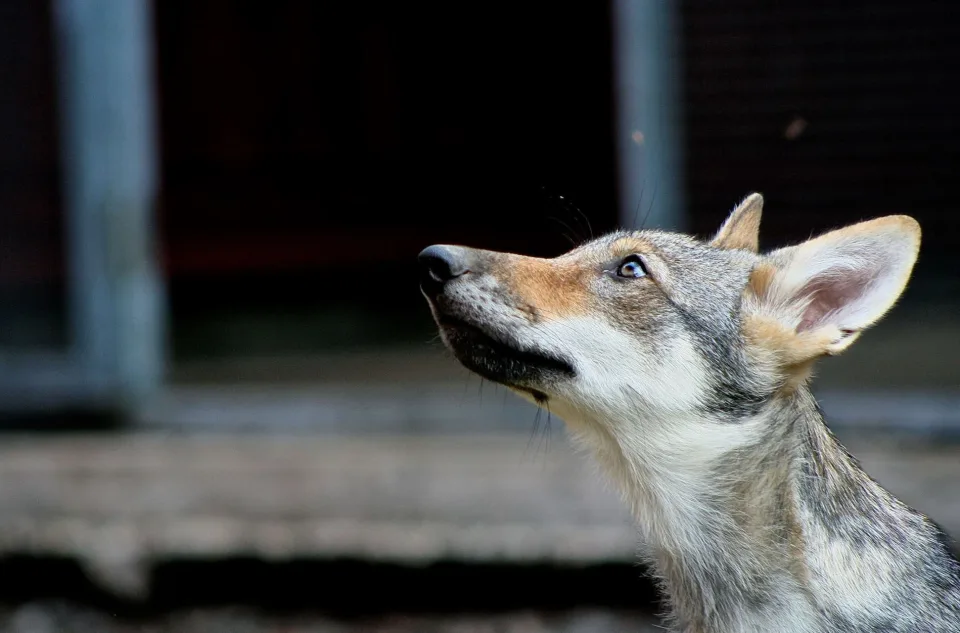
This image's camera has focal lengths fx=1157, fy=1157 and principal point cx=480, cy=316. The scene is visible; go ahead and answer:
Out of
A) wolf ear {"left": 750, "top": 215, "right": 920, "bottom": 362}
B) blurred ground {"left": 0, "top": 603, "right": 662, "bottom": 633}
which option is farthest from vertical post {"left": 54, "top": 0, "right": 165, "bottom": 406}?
wolf ear {"left": 750, "top": 215, "right": 920, "bottom": 362}

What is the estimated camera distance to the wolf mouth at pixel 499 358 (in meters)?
2.72

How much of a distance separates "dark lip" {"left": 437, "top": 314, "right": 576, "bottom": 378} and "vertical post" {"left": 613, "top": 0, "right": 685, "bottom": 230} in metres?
3.13

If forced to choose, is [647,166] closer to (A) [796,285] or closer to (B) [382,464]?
Result: (B) [382,464]

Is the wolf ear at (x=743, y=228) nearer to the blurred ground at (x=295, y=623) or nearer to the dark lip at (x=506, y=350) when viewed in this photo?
the dark lip at (x=506, y=350)

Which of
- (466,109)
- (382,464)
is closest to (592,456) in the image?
(382,464)

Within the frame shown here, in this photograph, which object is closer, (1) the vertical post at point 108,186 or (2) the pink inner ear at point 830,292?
(2) the pink inner ear at point 830,292

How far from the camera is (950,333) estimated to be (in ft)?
24.9

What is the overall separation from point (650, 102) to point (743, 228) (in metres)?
2.61

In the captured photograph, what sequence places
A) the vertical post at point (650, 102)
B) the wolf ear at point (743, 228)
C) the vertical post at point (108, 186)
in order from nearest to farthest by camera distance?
the wolf ear at point (743, 228) → the vertical post at point (650, 102) → the vertical post at point (108, 186)

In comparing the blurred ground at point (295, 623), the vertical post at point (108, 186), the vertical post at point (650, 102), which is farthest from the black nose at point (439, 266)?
the vertical post at point (108, 186)

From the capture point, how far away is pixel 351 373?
7.91 m

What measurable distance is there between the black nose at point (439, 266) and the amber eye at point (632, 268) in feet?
1.57

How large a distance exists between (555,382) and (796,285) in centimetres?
65

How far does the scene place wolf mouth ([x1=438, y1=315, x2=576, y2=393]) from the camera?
2723 millimetres
